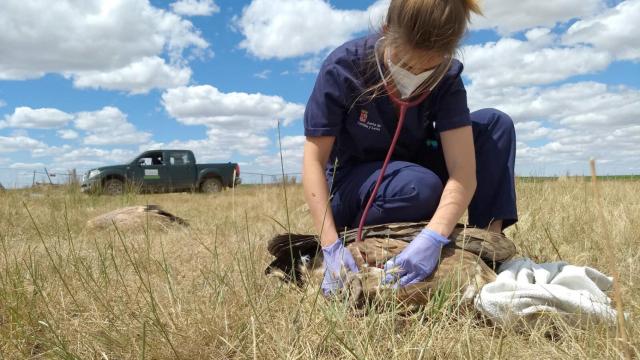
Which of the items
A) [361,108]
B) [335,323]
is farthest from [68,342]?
[361,108]

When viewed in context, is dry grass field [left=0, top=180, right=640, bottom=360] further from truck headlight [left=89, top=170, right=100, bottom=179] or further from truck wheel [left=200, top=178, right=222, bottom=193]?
truck wheel [left=200, top=178, right=222, bottom=193]

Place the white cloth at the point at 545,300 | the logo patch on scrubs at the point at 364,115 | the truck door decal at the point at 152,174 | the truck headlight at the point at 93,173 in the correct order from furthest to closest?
the truck door decal at the point at 152,174 → the truck headlight at the point at 93,173 → the logo patch on scrubs at the point at 364,115 → the white cloth at the point at 545,300

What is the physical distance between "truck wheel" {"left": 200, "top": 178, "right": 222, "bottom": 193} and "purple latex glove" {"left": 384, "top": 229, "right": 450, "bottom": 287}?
15.8 metres

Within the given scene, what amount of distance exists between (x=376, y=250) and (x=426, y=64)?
2.19ft

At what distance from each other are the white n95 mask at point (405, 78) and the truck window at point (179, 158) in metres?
15.3

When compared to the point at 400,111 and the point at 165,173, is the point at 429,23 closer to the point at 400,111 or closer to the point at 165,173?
the point at 400,111

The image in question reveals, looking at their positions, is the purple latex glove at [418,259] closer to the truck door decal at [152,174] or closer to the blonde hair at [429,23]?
the blonde hair at [429,23]

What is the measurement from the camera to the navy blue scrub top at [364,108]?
1.96 meters

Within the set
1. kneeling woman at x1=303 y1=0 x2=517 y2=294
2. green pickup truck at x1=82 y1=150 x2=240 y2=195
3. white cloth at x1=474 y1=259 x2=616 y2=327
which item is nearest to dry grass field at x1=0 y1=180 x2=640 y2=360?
white cloth at x1=474 y1=259 x2=616 y2=327

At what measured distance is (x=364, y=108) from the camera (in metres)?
2.03

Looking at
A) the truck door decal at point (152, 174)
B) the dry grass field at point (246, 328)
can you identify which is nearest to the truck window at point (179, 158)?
the truck door decal at point (152, 174)

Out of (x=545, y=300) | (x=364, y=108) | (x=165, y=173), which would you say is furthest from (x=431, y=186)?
(x=165, y=173)

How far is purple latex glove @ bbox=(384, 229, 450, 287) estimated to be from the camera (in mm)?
1731

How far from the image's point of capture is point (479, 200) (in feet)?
7.36
